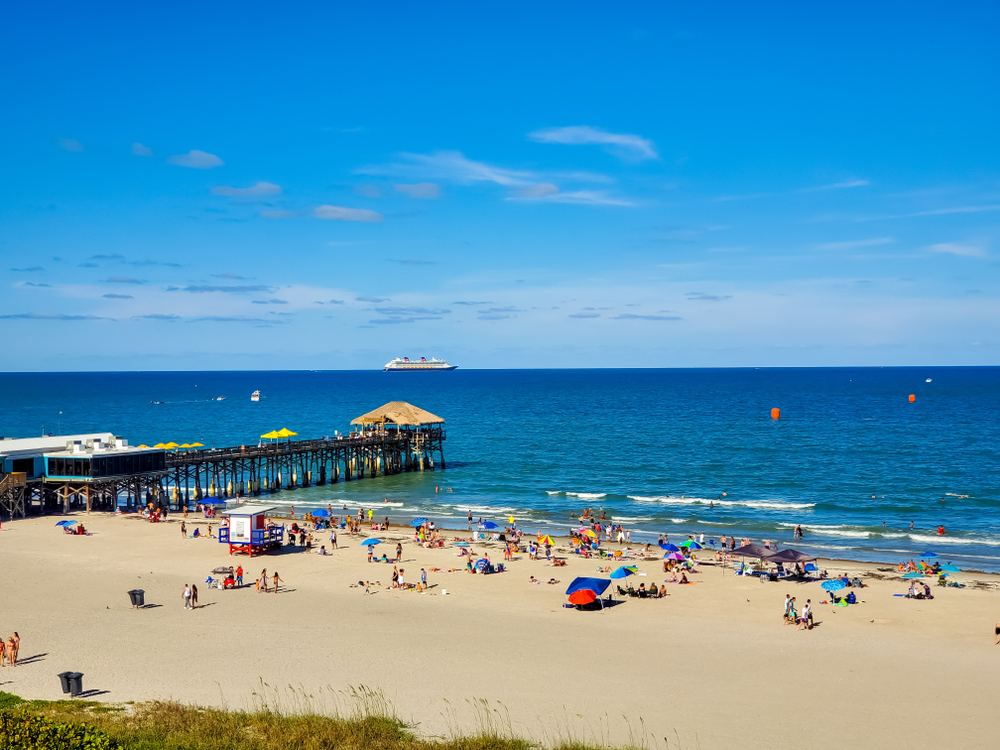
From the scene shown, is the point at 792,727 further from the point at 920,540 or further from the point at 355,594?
the point at 920,540

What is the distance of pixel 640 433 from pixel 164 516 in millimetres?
60455

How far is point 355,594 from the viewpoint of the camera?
30.4 metres

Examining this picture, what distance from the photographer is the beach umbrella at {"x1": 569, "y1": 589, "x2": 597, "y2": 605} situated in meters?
28.4

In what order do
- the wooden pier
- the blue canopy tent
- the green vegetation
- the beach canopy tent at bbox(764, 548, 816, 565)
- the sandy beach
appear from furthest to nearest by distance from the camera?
the wooden pier < the beach canopy tent at bbox(764, 548, 816, 565) < the blue canopy tent < the sandy beach < the green vegetation

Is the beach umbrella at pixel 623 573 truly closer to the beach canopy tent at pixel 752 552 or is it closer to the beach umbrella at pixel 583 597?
the beach umbrella at pixel 583 597

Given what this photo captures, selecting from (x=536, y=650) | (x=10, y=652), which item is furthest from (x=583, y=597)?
(x=10, y=652)

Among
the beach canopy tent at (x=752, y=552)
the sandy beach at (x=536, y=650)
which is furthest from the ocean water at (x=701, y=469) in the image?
the sandy beach at (x=536, y=650)

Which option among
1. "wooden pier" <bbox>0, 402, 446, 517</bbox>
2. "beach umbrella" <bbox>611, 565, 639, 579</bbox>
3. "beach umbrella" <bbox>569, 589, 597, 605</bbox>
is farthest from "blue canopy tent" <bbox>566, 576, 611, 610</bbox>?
"wooden pier" <bbox>0, 402, 446, 517</bbox>

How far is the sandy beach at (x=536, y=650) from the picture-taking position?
18500mm

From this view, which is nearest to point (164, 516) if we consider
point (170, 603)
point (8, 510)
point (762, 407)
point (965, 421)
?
point (8, 510)

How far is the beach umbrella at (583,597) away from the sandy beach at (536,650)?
61 centimetres

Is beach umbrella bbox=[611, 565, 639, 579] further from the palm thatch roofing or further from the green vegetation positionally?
the palm thatch roofing

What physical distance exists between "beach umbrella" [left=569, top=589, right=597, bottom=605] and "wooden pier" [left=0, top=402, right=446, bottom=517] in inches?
1110

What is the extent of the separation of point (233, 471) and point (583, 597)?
34786 mm
